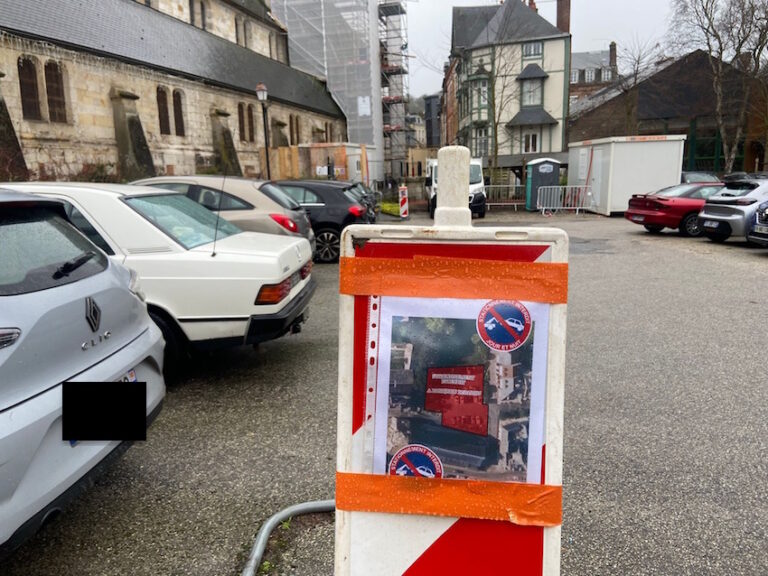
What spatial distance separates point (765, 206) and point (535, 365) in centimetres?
1207

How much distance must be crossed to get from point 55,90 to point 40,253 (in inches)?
967

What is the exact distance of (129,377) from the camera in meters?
3.03

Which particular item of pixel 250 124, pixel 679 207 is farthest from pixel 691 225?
pixel 250 124

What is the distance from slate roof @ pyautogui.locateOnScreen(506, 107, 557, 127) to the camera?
43.5 meters

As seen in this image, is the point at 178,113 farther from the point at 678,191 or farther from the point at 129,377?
the point at 129,377

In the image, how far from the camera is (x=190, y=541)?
2.90m

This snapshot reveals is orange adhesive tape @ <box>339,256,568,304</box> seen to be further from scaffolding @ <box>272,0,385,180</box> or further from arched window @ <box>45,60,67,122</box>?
scaffolding @ <box>272,0,385,180</box>

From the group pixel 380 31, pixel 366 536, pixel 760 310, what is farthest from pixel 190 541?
pixel 380 31

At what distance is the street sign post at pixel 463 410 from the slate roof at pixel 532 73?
45985 millimetres

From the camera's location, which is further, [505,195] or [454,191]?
[505,195]

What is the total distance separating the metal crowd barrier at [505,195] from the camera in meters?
25.8

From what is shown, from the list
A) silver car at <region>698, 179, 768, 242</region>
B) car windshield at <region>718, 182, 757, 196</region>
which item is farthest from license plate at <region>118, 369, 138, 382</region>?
car windshield at <region>718, 182, 757, 196</region>

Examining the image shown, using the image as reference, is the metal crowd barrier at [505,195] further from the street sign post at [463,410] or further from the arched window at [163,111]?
the street sign post at [463,410]

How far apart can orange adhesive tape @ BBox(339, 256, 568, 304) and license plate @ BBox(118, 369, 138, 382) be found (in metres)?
1.74
